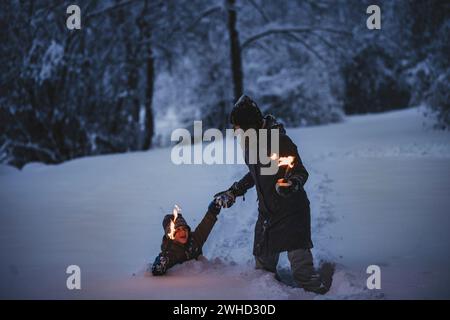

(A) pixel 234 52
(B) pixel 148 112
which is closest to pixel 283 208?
(A) pixel 234 52

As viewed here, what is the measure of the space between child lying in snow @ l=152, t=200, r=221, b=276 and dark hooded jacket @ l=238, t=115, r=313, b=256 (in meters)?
0.61

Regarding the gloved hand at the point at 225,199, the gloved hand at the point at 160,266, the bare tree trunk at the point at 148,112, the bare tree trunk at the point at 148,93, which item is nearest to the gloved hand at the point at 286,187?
the gloved hand at the point at 225,199

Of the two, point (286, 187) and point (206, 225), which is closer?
point (286, 187)

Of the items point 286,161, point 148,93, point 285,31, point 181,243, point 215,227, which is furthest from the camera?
point 148,93

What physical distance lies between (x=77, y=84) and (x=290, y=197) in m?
14.0

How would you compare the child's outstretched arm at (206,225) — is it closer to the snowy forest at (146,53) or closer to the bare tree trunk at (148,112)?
the snowy forest at (146,53)

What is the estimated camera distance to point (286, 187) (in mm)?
4961

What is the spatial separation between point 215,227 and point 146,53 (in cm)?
1379

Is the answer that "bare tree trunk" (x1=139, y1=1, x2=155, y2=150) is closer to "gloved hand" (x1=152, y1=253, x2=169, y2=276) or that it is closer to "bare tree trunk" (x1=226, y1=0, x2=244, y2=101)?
"bare tree trunk" (x1=226, y1=0, x2=244, y2=101)

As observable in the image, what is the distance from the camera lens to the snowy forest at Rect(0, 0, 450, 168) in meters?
16.9

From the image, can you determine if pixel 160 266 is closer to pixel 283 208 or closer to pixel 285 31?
pixel 283 208

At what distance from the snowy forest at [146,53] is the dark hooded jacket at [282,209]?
40.3 feet

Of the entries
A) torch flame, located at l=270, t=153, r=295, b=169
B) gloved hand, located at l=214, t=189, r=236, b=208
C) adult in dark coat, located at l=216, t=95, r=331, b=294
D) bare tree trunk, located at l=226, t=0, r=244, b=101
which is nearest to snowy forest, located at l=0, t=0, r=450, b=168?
bare tree trunk, located at l=226, t=0, r=244, b=101
